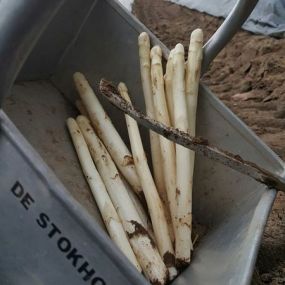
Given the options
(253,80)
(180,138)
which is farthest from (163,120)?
(253,80)

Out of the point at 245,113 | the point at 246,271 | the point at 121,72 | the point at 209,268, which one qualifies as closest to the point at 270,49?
the point at 245,113

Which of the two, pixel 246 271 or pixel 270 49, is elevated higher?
pixel 246 271

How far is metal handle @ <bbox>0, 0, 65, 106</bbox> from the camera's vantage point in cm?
84

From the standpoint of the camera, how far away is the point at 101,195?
1.38m

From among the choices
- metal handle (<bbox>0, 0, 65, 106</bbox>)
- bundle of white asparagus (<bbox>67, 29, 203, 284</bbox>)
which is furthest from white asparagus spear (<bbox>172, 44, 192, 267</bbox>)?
metal handle (<bbox>0, 0, 65, 106</bbox>)

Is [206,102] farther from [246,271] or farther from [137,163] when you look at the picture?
[246,271]

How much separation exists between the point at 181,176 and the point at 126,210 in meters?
0.16

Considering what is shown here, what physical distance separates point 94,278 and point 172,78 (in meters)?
0.75

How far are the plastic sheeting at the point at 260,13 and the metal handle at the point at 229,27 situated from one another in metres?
1.85

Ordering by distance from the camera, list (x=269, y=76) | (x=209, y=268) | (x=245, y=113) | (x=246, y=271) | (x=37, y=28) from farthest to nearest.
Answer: (x=269, y=76) < (x=245, y=113) < (x=209, y=268) < (x=246, y=271) < (x=37, y=28)

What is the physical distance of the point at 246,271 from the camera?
0.98 metres

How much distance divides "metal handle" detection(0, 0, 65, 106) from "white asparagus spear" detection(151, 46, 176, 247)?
1.95 feet

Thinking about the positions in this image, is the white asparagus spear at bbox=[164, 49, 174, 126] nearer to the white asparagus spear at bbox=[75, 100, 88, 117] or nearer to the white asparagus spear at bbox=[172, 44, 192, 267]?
the white asparagus spear at bbox=[172, 44, 192, 267]

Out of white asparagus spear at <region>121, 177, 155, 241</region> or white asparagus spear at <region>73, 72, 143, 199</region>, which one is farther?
white asparagus spear at <region>73, 72, 143, 199</region>
